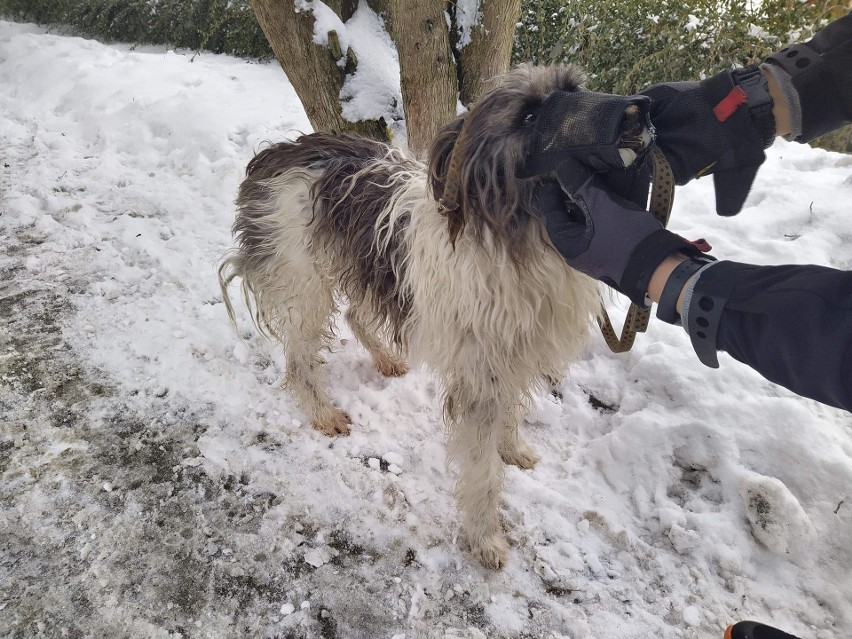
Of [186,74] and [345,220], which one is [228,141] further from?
[345,220]

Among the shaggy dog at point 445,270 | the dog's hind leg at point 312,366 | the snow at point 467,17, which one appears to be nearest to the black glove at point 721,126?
the shaggy dog at point 445,270

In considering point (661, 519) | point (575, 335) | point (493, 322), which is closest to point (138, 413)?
point (493, 322)

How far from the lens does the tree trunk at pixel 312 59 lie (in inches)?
162

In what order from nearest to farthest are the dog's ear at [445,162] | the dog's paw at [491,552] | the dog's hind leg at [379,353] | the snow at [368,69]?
the dog's ear at [445,162] → the dog's paw at [491,552] → the dog's hind leg at [379,353] → the snow at [368,69]

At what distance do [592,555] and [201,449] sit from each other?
2.38 m

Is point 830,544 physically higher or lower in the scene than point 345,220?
lower

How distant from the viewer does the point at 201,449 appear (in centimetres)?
327

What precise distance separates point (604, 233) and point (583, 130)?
13.1 inches

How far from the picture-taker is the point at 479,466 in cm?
→ 267

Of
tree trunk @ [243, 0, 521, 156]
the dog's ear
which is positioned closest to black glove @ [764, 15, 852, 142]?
the dog's ear

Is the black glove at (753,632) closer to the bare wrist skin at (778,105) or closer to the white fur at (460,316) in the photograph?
the white fur at (460,316)

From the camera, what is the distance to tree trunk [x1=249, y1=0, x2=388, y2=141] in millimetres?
4125

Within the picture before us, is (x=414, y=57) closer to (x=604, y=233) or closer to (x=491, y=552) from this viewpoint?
(x=604, y=233)

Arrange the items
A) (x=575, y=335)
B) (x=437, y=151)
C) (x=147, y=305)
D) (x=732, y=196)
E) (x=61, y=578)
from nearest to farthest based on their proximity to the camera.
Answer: (x=732, y=196) < (x=437, y=151) < (x=575, y=335) < (x=61, y=578) < (x=147, y=305)
